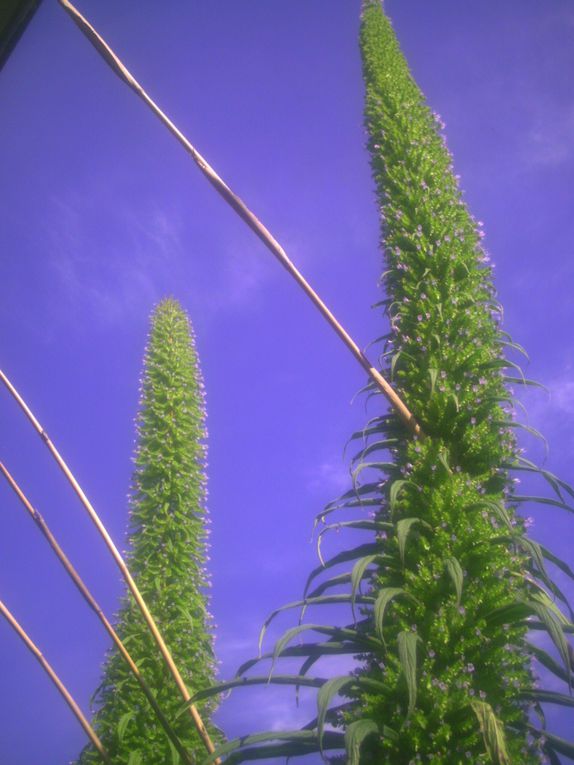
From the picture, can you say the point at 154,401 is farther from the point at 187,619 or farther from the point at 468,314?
the point at 468,314

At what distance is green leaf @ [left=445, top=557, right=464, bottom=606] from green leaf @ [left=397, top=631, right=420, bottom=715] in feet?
0.69

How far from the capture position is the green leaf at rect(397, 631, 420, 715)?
1.76 metres

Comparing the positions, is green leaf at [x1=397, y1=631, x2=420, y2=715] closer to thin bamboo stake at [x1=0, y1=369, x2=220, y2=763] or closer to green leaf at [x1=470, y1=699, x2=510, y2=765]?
green leaf at [x1=470, y1=699, x2=510, y2=765]

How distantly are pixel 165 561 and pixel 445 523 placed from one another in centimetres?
A: 402

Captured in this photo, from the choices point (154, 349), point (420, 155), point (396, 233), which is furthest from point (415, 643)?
point (154, 349)

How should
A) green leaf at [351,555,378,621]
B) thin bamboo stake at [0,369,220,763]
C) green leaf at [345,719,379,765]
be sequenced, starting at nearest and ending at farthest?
thin bamboo stake at [0,369,220,763], green leaf at [345,719,379,765], green leaf at [351,555,378,621]

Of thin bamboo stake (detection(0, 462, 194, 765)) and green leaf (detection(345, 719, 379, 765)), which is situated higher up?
thin bamboo stake (detection(0, 462, 194, 765))

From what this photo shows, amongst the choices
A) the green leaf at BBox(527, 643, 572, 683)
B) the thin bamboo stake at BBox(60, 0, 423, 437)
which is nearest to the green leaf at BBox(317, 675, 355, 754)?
the green leaf at BBox(527, 643, 572, 683)

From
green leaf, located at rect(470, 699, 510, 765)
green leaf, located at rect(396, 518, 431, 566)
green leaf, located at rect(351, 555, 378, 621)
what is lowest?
green leaf, located at rect(470, 699, 510, 765)

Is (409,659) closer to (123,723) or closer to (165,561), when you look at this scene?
(123,723)

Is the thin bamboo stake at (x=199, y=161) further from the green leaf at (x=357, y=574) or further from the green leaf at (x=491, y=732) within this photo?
the green leaf at (x=491, y=732)

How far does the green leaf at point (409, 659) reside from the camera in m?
1.76

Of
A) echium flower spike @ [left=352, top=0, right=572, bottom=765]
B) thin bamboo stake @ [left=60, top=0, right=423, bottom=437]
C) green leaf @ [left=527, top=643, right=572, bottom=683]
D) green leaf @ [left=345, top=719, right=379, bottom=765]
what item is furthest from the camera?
green leaf @ [left=527, top=643, right=572, bottom=683]

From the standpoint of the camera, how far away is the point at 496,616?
6.79 feet
